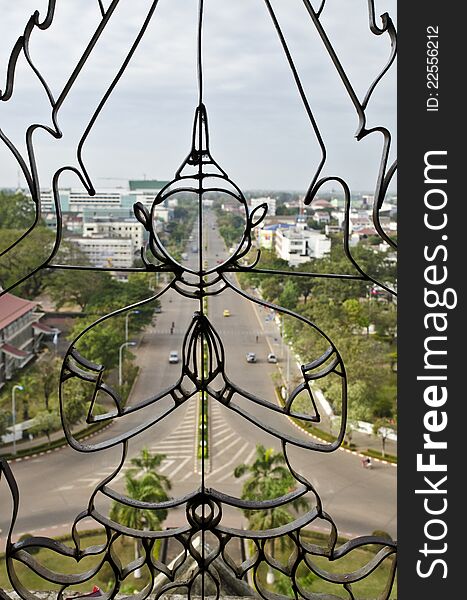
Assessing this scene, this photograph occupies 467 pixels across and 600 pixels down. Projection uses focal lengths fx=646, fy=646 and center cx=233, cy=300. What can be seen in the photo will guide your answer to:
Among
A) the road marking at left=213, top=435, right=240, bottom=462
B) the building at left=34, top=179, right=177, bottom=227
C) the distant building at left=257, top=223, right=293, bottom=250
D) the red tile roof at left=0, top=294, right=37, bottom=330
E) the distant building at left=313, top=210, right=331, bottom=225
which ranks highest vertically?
the building at left=34, top=179, right=177, bottom=227

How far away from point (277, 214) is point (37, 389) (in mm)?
2553

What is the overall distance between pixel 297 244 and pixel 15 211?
3.53m

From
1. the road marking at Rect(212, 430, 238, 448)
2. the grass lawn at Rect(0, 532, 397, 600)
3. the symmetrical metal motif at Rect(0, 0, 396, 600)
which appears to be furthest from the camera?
the road marking at Rect(212, 430, 238, 448)

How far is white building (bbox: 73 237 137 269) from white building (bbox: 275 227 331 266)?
1.28m

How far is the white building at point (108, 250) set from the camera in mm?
4821

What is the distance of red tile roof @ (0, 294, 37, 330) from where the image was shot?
15.5ft

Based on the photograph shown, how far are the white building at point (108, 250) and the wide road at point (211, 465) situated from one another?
93 centimetres

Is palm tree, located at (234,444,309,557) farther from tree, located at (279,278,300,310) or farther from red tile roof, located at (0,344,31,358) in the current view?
red tile roof, located at (0,344,31,358)

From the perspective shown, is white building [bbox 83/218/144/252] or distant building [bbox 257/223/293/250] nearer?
white building [bbox 83/218/144/252]

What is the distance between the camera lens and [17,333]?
5281 millimetres

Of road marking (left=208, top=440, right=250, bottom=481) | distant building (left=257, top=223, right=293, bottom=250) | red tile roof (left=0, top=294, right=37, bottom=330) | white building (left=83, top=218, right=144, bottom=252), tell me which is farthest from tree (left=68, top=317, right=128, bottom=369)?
distant building (left=257, top=223, right=293, bottom=250)

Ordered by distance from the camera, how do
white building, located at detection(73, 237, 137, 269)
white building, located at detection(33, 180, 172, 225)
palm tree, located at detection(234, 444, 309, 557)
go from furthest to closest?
white building, located at detection(73, 237, 137, 269)
white building, located at detection(33, 180, 172, 225)
palm tree, located at detection(234, 444, 309, 557)

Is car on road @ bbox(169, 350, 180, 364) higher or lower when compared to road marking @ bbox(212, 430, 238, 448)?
higher

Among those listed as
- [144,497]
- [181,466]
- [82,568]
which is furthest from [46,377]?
[82,568]
